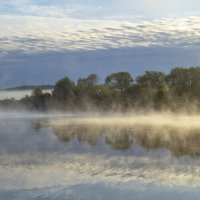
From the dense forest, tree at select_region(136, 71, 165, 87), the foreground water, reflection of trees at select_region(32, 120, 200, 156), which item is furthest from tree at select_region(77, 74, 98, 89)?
the foreground water

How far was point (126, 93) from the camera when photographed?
8031 centimetres

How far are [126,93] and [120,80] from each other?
19.3ft

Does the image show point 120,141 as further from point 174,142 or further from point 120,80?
point 120,80

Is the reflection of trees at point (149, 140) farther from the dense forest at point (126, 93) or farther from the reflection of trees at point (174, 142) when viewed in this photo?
the dense forest at point (126, 93)

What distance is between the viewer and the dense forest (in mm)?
75375

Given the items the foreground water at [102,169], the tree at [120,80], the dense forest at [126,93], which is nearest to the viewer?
the foreground water at [102,169]

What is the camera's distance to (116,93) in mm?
80625

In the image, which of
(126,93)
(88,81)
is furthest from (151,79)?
(88,81)

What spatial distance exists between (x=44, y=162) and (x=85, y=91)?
63528mm

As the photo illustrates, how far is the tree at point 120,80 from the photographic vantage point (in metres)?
84.4

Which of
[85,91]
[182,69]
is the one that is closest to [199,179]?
[182,69]

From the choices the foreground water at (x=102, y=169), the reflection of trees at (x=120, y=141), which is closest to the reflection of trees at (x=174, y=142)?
the foreground water at (x=102, y=169)

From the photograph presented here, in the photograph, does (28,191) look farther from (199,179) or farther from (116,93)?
(116,93)

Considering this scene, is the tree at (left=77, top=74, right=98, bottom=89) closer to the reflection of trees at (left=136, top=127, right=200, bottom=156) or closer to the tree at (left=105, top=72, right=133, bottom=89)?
the tree at (left=105, top=72, right=133, bottom=89)
